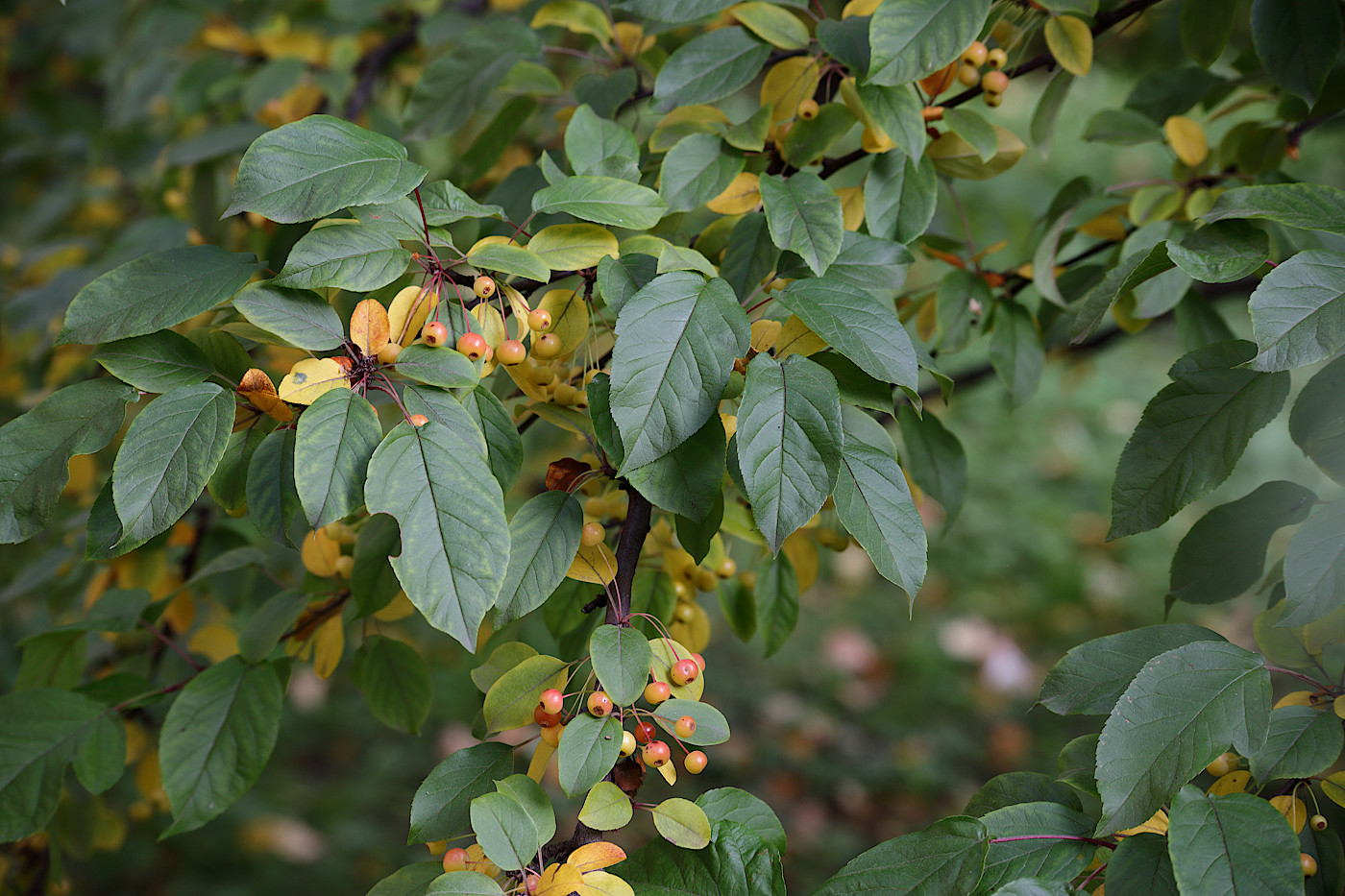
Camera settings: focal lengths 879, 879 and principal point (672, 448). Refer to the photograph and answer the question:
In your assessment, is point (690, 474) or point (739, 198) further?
point (739, 198)

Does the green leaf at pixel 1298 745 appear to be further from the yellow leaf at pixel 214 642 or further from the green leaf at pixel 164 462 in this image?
the yellow leaf at pixel 214 642

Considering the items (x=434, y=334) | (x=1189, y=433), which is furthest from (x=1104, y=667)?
(x=434, y=334)

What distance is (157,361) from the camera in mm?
599

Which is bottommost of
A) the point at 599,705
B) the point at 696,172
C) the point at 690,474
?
the point at 599,705

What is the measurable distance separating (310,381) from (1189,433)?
614 millimetres

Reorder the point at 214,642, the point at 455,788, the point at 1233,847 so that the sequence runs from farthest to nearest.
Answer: the point at 214,642 → the point at 455,788 → the point at 1233,847

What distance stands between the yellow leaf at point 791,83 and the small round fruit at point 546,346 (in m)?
0.30

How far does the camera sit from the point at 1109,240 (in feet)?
3.21

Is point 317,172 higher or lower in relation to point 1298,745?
higher

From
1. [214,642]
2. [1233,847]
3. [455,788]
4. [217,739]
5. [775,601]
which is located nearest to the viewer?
[1233,847]

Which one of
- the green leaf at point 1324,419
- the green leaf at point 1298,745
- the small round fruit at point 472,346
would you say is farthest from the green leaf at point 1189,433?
the small round fruit at point 472,346

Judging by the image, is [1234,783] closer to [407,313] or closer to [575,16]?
[407,313]

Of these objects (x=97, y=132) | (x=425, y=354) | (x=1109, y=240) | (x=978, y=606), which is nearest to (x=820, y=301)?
(x=425, y=354)

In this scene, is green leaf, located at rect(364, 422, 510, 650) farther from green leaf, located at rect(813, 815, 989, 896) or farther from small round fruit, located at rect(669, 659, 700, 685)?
green leaf, located at rect(813, 815, 989, 896)
